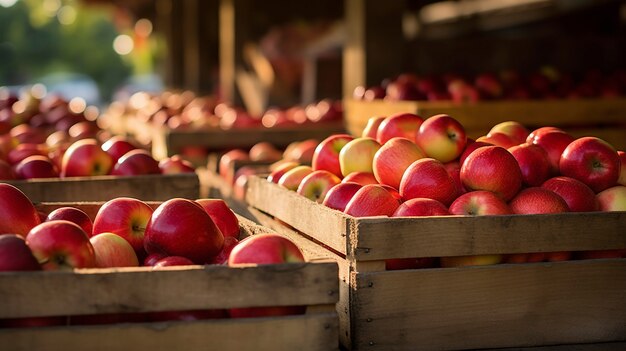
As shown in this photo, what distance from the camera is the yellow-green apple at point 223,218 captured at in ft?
8.89

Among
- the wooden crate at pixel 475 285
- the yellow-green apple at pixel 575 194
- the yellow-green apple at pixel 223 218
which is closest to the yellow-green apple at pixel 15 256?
the yellow-green apple at pixel 223 218

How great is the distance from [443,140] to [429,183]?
14.3 inches

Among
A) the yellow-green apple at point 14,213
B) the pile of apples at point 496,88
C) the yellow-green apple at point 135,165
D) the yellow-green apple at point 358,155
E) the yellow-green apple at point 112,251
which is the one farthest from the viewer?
the pile of apples at point 496,88

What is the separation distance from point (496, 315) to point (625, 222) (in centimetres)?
46

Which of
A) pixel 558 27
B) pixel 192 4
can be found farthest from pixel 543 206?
pixel 192 4

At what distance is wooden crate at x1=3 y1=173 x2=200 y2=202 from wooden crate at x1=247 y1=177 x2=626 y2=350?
1117 millimetres

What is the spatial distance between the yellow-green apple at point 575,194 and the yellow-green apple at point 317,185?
2.31 feet

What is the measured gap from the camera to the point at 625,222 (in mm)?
2617

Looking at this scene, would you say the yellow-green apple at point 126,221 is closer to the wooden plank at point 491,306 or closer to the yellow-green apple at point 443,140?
the wooden plank at point 491,306

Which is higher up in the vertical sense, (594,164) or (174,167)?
(594,164)

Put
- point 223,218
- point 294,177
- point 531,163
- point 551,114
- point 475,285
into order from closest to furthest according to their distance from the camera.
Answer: point 475,285
point 223,218
point 531,163
point 294,177
point 551,114

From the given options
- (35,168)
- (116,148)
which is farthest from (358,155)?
(35,168)

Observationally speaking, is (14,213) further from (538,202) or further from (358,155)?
(538,202)

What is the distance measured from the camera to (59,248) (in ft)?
7.22
